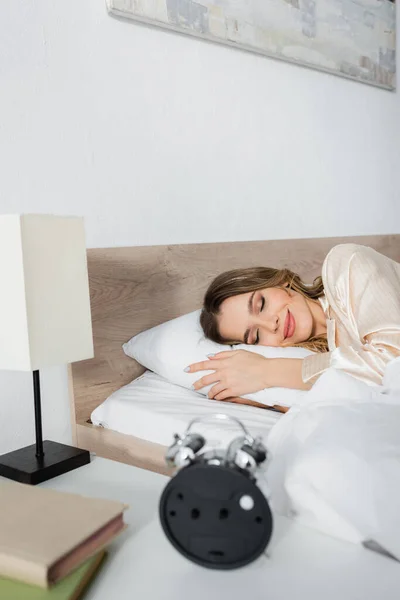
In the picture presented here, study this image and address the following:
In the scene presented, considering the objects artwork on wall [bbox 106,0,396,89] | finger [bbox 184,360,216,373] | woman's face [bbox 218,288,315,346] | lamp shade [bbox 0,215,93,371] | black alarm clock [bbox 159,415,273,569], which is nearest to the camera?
black alarm clock [bbox 159,415,273,569]

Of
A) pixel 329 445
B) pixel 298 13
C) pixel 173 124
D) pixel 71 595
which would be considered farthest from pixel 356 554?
pixel 298 13

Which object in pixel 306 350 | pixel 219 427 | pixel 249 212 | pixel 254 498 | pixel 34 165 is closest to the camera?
pixel 254 498

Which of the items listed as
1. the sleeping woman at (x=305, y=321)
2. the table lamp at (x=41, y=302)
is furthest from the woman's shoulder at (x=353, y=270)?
the table lamp at (x=41, y=302)

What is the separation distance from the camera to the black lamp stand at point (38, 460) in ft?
3.43

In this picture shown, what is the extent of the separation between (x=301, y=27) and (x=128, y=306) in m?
1.19

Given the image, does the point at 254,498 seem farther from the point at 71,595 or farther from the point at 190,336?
the point at 190,336

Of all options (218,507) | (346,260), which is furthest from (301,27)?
(218,507)

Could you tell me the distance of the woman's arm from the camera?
50.6 inches

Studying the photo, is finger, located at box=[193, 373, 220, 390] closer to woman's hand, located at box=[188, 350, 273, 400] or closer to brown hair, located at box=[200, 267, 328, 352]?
woman's hand, located at box=[188, 350, 273, 400]

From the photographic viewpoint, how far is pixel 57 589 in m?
0.66

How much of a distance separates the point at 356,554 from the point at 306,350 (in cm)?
74

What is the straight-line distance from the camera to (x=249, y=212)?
6.12 ft

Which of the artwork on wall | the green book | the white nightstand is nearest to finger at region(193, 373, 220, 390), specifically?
the white nightstand

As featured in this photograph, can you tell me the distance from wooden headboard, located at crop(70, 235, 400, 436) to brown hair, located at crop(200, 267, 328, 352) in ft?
0.37
